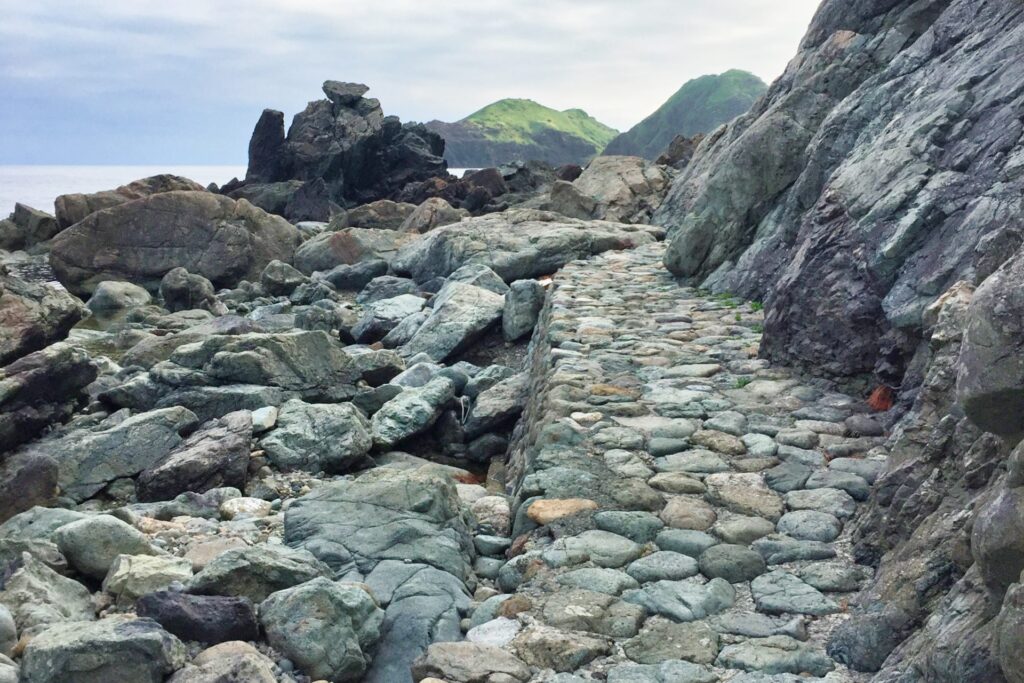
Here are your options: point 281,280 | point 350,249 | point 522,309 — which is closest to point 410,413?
point 522,309

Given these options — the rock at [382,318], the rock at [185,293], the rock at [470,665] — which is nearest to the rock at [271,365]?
the rock at [382,318]

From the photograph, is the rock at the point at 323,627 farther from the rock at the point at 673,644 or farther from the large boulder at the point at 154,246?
the large boulder at the point at 154,246

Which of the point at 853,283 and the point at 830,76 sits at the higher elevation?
the point at 830,76

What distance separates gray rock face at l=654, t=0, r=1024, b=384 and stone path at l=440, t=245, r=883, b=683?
0.69m

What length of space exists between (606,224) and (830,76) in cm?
732

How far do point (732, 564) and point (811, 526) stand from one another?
1.96 feet

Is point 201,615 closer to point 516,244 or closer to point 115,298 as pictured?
point 516,244

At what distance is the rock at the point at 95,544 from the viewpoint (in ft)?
17.7

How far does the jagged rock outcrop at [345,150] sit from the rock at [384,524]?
4590 centimetres

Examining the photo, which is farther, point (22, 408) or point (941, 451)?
point (22, 408)

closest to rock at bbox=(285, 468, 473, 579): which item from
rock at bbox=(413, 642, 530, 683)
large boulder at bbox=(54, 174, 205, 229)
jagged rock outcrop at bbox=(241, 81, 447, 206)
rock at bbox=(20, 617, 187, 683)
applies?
rock at bbox=(413, 642, 530, 683)

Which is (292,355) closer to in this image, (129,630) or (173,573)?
(173,573)

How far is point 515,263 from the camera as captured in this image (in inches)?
658

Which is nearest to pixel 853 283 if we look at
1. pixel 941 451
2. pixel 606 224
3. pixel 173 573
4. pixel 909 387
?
pixel 909 387
